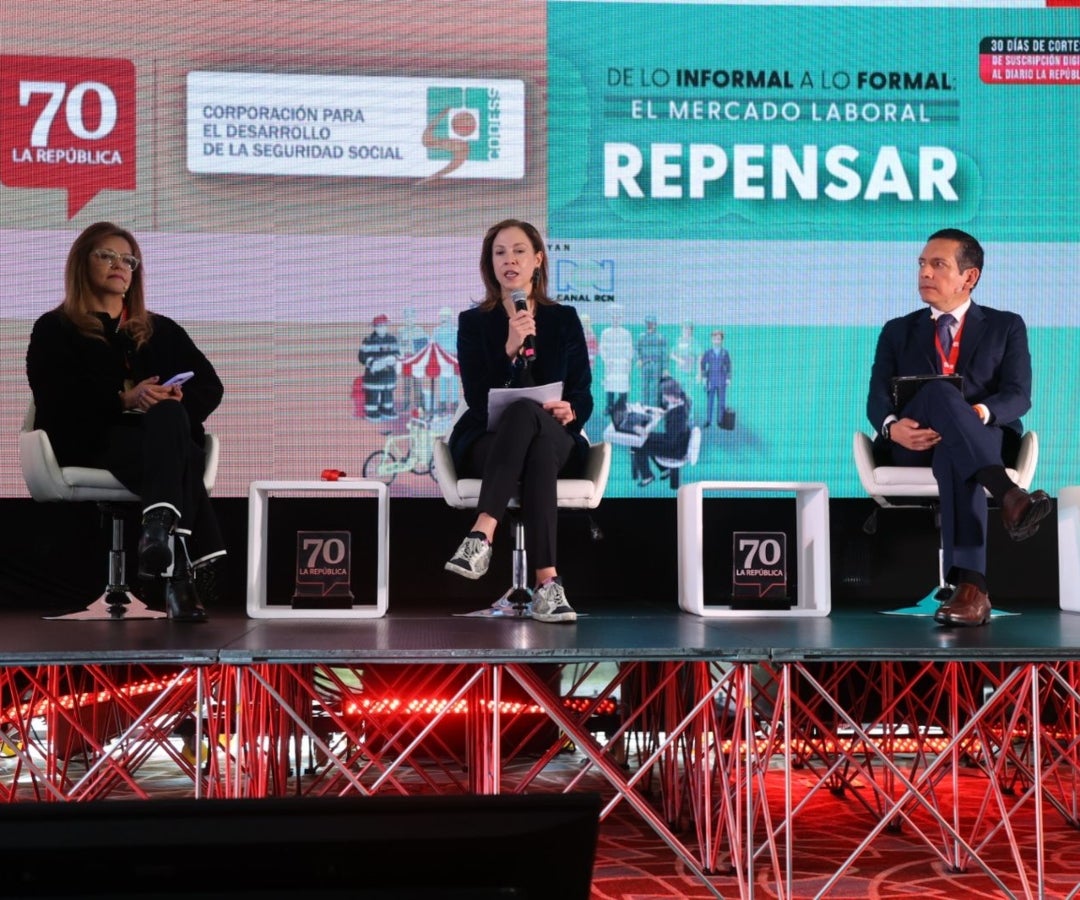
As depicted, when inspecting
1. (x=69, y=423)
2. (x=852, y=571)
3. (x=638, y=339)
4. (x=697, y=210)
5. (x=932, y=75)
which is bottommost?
(x=852, y=571)

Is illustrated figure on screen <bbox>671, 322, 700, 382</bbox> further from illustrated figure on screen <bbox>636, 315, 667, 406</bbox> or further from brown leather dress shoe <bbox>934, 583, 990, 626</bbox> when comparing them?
brown leather dress shoe <bbox>934, 583, 990, 626</bbox>

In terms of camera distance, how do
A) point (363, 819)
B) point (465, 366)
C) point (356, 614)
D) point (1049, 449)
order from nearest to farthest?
point (363, 819)
point (356, 614)
point (465, 366)
point (1049, 449)

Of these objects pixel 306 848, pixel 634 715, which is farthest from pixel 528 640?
pixel 306 848

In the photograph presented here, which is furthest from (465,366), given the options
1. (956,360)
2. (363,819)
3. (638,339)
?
(363,819)

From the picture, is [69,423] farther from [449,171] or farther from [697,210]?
[697,210]

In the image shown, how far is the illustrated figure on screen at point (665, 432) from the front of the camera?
4453 millimetres

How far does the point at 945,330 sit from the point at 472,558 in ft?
5.87

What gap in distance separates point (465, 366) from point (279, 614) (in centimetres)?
94

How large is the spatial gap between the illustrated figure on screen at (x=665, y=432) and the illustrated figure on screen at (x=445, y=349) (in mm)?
667

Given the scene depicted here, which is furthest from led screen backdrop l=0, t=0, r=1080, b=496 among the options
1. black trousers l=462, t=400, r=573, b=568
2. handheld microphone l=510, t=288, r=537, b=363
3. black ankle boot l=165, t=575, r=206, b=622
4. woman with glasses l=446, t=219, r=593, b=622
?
black ankle boot l=165, t=575, r=206, b=622

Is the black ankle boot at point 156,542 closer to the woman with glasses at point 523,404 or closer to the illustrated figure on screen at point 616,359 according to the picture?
the woman with glasses at point 523,404

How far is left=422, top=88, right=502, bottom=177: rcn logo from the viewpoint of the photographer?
14.8 ft

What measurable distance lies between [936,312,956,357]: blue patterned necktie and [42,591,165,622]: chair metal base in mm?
2485

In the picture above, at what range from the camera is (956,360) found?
156 inches
